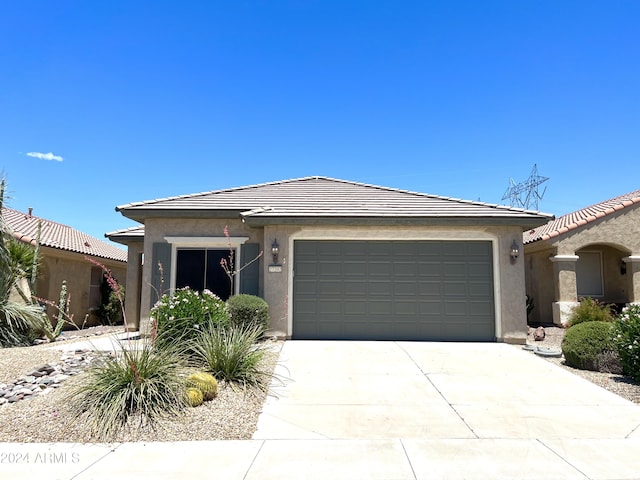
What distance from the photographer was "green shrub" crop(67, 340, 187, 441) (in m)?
4.85

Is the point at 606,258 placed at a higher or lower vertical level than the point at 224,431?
higher

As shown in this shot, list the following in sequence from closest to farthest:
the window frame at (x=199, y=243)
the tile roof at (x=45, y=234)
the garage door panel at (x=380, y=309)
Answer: the garage door panel at (x=380, y=309), the window frame at (x=199, y=243), the tile roof at (x=45, y=234)

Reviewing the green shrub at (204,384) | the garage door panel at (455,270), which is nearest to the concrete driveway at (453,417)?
the green shrub at (204,384)

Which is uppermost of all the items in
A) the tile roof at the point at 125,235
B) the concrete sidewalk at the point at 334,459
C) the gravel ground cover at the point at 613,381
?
the tile roof at the point at 125,235

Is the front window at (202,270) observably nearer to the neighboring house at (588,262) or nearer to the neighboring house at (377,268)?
the neighboring house at (377,268)

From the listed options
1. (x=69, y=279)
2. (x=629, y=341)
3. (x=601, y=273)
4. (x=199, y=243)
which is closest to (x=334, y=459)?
(x=629, y=341)

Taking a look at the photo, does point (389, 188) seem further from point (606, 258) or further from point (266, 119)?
point (606, 258)

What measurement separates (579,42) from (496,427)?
11491 mm

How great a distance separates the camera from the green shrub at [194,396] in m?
5.37

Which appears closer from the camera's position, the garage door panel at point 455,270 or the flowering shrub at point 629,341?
the flowering shrub at point 629,341

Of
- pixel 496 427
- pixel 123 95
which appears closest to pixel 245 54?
pixel 123 95

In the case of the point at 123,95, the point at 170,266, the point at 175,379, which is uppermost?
the point at 123,95

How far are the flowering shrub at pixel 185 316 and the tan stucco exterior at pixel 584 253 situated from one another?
1188 centimetres

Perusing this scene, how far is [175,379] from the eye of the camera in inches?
215
